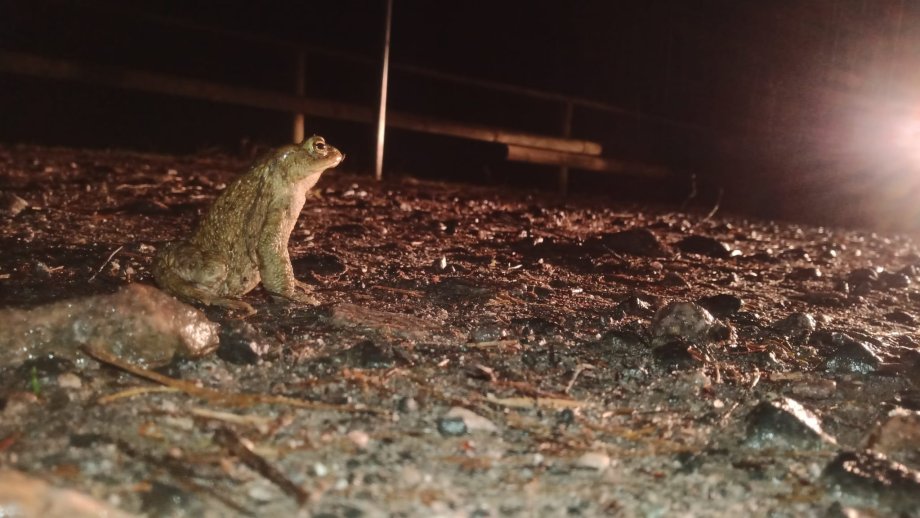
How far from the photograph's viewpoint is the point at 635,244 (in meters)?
4.84

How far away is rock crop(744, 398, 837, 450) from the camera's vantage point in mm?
1909

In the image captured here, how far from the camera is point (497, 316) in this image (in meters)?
2.93

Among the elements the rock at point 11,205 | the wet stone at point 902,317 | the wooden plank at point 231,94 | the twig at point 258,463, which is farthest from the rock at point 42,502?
the wooden plank at point 231,94

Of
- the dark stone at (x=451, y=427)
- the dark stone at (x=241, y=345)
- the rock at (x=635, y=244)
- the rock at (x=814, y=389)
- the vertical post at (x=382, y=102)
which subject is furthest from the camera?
the vertical post at (x=382, y=102)

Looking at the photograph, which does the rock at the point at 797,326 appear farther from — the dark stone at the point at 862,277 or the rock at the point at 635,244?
the rock at the point at 635,244

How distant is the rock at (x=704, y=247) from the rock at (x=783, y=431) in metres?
3.22

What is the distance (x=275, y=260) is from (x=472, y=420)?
1.23m

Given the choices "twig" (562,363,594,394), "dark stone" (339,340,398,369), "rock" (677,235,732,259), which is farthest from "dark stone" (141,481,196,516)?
"rock" (677,235,732,259)

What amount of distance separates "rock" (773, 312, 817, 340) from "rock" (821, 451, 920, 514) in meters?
1.30

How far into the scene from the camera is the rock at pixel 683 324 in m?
2.73

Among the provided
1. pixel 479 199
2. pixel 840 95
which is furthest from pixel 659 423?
pixel 840 95

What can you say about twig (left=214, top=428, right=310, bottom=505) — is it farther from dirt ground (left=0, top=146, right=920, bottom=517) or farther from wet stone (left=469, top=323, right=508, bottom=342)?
wet stone (left=469, top=323, right=508, bottom=342)

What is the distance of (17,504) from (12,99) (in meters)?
13.6

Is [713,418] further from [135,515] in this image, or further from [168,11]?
[168,11]
